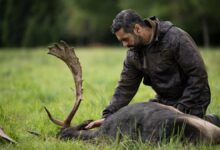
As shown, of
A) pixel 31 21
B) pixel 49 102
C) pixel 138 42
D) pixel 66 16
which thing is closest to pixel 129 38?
pixel 138 42

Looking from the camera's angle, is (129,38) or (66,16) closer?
(129,38)

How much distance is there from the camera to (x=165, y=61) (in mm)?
6082

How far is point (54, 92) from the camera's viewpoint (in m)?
10.4

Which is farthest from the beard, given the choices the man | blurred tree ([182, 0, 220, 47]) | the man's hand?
blurred tree ([182, 0, 220, 47])

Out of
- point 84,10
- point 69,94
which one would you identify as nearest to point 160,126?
point 69,94

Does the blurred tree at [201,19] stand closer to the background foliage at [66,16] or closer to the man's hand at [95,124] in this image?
the background foliage at [66,16]

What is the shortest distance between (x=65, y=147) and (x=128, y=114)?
747mm

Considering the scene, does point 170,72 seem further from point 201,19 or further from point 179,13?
point 201,19

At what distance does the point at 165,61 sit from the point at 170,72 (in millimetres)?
166

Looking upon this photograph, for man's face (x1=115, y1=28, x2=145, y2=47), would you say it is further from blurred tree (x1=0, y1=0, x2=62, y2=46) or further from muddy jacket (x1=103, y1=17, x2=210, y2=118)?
blurred tree (x1=0, y1=0, x2=62, y2=46)

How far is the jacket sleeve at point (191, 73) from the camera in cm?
587

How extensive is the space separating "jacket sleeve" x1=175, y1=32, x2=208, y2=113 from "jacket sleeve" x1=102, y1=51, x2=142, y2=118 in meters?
0.73

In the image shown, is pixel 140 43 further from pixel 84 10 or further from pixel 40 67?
pixel 84 10

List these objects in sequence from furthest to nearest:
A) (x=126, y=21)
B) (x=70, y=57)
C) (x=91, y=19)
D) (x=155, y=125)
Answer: (x=91, y=19)
(x=70, y=57)
(x=126, y=21)
(x=155, y=125)
